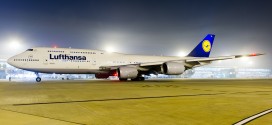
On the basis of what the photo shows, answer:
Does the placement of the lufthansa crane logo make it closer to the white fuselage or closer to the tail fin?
the tail fin

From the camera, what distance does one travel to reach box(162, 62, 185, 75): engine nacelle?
2692 cm

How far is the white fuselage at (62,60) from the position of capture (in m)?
25.3

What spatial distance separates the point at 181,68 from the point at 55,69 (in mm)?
13297

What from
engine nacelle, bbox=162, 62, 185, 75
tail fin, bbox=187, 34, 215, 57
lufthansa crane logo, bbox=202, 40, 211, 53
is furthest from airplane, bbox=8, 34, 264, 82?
lufthansa crane logo, bbox=202, 40, 211, 53

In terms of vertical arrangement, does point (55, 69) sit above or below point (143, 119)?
above

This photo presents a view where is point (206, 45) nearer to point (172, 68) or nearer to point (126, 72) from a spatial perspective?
point (172, 68)

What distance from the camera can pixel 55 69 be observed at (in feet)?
85.6

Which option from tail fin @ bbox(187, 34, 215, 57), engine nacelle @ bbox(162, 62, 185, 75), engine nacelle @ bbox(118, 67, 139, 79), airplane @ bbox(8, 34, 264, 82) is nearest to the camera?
airplane @ bbox(8, 34, 264, 82)

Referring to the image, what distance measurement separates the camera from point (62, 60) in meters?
26.3

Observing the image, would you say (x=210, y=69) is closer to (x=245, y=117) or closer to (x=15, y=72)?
(x=15, y=72)

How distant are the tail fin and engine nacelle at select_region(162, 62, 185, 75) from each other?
9.77 meters

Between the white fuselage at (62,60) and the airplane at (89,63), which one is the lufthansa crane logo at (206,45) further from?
the white fuselage at (62,60)

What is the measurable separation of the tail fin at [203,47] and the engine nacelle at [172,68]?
9.77 m

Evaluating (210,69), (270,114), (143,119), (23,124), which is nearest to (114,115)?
(143,119)
